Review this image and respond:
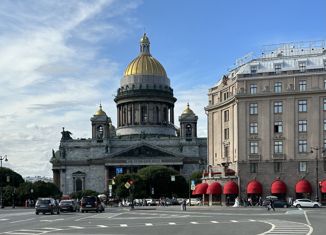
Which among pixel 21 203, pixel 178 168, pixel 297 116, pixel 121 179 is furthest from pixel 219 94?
pixel 178 168

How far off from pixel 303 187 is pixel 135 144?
99792mm

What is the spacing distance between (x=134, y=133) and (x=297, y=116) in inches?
4087

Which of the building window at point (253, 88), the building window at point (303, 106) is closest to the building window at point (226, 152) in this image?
the building window at point (253, 88)

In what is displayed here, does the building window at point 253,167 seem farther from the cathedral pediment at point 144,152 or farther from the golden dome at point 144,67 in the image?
the golden dome at point 144,67

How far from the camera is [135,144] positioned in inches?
7402

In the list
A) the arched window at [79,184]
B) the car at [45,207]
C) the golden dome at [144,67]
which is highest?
the golden dome at [144,67]

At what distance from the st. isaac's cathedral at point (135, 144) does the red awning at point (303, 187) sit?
295 feet

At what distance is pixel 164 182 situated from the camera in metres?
154

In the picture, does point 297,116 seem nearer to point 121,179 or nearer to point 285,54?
point 285,54

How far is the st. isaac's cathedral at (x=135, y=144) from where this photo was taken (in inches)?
7367

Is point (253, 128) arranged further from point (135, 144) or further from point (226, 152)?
point (135, 144)

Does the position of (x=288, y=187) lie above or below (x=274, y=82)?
below

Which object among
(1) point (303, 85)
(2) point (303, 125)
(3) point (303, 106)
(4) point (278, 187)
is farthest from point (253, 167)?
(1) point (303, 85)

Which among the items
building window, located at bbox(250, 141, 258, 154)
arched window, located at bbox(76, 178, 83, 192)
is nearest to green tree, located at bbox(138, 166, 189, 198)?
arched window, located at bbox(76, 178, 83, 192)
